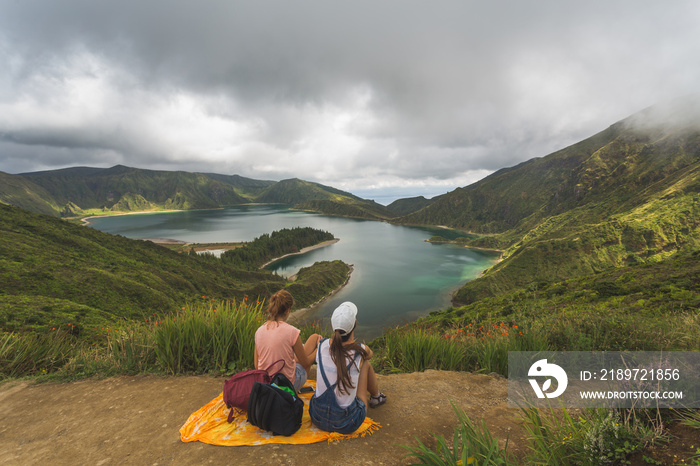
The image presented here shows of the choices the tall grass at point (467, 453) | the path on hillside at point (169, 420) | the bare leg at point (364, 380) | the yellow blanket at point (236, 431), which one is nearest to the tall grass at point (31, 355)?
the path on hillside at point (169, 420)

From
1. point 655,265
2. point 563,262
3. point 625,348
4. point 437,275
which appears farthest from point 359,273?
point 625,348

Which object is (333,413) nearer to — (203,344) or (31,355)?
(203,344)

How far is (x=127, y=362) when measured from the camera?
16.3 ft

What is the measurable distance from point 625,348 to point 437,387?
3.60 metres

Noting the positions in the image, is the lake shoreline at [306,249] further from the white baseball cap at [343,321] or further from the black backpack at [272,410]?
the white baseball cap at [343,321]

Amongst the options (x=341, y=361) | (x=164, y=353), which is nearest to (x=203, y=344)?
(x=164, y=353)

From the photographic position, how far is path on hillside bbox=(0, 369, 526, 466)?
2.88 m

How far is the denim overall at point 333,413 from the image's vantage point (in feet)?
10.3

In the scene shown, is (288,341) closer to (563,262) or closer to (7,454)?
(7,454)

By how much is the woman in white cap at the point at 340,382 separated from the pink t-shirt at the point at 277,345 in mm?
697

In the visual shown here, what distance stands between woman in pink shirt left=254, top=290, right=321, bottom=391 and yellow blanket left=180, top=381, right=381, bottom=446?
63cm

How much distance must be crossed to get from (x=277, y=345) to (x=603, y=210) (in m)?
140

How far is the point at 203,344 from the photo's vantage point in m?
5.11

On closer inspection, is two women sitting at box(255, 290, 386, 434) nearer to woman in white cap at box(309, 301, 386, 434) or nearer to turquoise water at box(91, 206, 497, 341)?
woman in white cap at box(309, 301, 386, 434)
